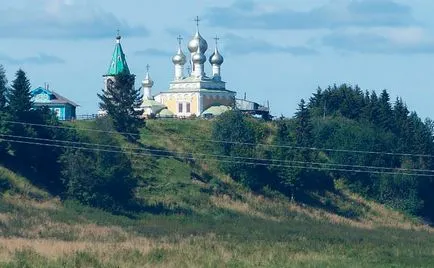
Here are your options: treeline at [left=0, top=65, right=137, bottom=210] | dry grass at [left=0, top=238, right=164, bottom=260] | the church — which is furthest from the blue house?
dry grass at [left=0, top=238, right=164, bottom=260]

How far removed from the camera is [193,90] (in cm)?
11238

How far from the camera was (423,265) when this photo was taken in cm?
5297

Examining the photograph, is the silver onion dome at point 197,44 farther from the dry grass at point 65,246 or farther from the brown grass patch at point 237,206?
the dry grass at point 65,246

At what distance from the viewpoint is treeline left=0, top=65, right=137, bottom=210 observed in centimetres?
7469

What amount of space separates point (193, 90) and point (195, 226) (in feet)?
138

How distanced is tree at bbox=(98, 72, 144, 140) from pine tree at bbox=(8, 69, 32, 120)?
9.20m

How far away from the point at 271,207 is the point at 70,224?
18541mm

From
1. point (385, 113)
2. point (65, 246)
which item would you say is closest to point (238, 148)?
point (385, 113)

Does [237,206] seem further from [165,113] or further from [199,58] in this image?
[199,58]

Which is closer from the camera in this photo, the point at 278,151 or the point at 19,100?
the point at 19,100

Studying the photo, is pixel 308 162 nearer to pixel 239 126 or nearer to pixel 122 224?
pixel 239 126

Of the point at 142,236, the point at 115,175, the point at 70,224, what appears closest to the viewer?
the point at 142,236

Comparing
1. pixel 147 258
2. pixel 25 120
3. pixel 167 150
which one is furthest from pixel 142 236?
pixel 167 150

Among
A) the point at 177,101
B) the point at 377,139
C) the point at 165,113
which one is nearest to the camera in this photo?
the point at 377,139
